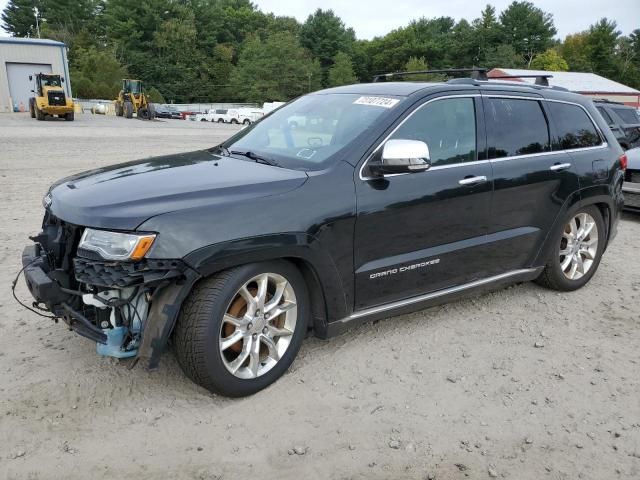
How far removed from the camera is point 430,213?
377cm

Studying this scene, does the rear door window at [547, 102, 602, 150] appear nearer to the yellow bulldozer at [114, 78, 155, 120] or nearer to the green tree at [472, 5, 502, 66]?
the yellow bulldozer at [114, 78, 155, 120]

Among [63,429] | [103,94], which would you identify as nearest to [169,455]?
[63,429]

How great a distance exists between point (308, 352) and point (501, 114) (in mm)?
2325

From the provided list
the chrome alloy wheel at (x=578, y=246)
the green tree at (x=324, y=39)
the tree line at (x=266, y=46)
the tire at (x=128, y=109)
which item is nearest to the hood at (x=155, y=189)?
the chrome alloy wheel at (x=578, y=246)

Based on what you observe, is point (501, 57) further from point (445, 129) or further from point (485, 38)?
point (445, 129)

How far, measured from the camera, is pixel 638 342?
4.12 metres

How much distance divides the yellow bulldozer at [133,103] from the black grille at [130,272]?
34.3 meters

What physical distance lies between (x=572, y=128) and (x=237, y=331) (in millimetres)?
3504

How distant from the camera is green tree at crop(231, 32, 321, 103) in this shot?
72.7m

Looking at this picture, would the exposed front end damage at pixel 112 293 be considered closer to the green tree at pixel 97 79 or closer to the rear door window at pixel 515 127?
the rear door window at pixel 515 127

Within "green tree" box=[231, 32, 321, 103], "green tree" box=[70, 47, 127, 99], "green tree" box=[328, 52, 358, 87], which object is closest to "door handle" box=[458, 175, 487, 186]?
"green tree" box=[70, 47, 127, 99]

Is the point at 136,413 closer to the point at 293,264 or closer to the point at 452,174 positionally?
the point at 293,264

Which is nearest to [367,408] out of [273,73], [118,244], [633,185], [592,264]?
[118,244]

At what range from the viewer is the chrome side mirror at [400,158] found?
3.35 m
